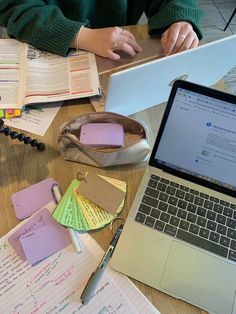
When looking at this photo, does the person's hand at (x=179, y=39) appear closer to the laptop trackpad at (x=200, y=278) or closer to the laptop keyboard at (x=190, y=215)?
the laptop keyboard at (x=190, y=215)

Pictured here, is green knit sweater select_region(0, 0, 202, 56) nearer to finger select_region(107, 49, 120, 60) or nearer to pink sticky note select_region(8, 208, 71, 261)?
finger select_region(107, 49, 120, 60)

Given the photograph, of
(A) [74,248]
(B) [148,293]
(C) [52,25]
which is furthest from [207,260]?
(C) [52,25]

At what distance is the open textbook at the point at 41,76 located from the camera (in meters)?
0.78

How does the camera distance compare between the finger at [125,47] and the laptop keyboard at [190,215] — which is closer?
the laptop keyboard at [190,215]

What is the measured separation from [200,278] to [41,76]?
62cm

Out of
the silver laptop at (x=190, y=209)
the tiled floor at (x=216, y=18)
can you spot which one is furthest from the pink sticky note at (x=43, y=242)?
the tiled floor at (x=216, y=18)

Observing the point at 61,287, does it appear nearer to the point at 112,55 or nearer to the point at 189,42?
the point at 112,55

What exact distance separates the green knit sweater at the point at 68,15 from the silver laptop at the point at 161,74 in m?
0.25

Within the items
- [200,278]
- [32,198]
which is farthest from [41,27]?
[200,278]

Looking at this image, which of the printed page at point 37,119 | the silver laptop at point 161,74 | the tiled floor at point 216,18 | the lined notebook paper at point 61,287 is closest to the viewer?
the lined notebook paper at point 61,287

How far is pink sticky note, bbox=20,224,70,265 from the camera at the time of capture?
22.5 inches

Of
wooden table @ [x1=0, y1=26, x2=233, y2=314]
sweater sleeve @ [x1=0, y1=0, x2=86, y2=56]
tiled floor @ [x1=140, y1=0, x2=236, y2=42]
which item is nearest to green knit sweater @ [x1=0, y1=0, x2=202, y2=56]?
sweater sleeve @ [x1=0, y1=0, x2=86, y2=56]

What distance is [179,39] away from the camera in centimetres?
89

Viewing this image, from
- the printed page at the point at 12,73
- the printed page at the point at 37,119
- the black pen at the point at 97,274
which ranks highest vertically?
the printed page at the point at 12,73
